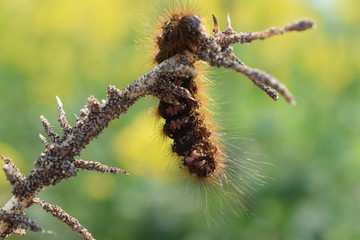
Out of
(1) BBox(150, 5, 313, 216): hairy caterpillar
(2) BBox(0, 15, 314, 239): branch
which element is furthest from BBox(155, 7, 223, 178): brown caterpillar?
(2) BBox(0, 15, 314, 239): branch

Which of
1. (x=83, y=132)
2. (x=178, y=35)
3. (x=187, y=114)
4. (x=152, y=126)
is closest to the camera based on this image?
(x=83, y=132)

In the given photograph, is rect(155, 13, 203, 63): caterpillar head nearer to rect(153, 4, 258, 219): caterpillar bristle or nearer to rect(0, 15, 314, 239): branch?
rect(153, 4, 258, 219): caterpillar bristle

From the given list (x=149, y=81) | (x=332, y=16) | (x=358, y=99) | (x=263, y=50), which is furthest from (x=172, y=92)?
(x=332, y=16)

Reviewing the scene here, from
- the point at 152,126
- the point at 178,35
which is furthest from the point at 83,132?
the point at 152,126

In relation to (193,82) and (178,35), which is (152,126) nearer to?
(193,82)

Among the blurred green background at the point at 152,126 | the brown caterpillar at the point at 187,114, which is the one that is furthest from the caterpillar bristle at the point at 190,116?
the blurred green background at the point at 152,126

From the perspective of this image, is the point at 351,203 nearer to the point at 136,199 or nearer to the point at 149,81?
the point at 136,199
